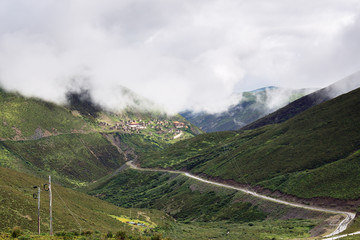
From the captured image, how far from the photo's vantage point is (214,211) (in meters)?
119

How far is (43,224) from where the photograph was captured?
59.3 metres

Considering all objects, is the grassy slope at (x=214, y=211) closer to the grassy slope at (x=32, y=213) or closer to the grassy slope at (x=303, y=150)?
the grassy slope at (x=303, y=150)

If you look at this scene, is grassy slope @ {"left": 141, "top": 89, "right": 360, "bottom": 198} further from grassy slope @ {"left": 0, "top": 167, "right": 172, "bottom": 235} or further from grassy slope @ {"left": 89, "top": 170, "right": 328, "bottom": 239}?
grassy slope @ {"left": 0, "top": 167, "right": 172, "bottom": 235}

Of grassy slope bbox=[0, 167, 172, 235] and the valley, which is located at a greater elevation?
grassy slope bbox=[0, 167, 172, 235]

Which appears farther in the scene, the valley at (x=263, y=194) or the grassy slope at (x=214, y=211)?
the grassy slope at (x=214, y=211)

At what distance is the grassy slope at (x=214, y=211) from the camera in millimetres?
78463

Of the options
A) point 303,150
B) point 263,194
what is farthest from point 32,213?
point 303,150

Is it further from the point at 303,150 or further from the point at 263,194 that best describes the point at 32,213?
the point at 303,150

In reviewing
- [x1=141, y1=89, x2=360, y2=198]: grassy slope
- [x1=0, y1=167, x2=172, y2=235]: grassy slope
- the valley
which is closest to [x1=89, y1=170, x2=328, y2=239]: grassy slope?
the valley

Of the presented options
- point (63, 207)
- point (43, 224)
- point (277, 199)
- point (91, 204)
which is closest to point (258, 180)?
point (277, 199)

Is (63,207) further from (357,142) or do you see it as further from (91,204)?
(357,142)

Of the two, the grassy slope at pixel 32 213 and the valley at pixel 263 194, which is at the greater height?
the grassy slope at pixel 32 213

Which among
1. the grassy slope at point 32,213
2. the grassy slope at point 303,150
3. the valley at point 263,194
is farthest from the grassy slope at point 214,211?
the grassy slope at point 32,213

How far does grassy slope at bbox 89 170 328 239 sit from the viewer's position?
78.5 m
